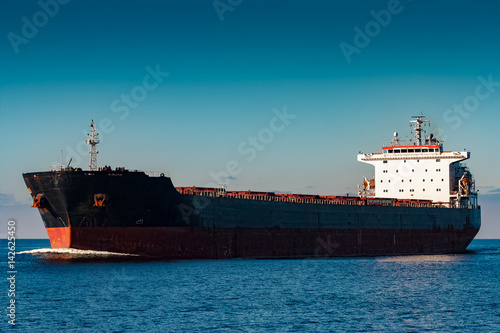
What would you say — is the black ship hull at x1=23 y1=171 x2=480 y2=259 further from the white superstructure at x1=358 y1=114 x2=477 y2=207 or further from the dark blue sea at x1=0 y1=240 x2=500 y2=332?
the white superstructure at x1=358 y1=114 x2=477 y2=207

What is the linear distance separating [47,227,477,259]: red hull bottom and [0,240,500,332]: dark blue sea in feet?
2.67

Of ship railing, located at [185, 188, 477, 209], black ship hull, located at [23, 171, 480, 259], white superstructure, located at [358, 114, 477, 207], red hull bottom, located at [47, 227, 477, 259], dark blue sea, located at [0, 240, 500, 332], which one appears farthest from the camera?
white superstructure, located at [358, 114, 477, 207]

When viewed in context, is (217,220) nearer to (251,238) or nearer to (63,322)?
(251,238)

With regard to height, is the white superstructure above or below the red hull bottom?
above

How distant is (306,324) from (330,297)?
225 inches

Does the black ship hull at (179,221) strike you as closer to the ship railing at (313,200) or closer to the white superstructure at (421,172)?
the ship railing at (313,200)

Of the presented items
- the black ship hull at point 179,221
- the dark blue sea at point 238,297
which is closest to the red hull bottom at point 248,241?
the black ship hull at point 179,221

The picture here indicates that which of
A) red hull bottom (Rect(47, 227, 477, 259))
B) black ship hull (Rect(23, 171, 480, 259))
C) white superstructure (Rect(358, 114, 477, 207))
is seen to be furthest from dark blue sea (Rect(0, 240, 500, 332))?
white superstructure (Rect(358, 114, 477, 207))

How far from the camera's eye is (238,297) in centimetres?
2630

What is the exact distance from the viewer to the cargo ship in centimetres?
3475

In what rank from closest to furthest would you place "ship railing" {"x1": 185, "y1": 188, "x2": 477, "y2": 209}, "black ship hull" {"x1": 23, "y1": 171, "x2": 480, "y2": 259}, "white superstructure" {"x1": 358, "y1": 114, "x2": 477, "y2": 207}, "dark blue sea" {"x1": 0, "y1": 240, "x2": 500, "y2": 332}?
"dark blue sea" {"x1": 0, "y1": 240, "x2": 500, "y2": 332}, "black ship hull" {"x1": 23, "y1": 171, "x2": 480, "y2": 259}, "ship railing" {"x1": 185, "y1": 188, "x2": 477, "y2": 209}, "white superstructure" {"x1": 358, "y1": 114, "x2": 477, "y2": 207}

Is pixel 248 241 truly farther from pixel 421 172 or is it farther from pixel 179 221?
pixel 421 172

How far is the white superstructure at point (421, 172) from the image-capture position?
56438mm

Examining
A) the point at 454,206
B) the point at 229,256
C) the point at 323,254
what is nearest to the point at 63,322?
the point at 229,256
